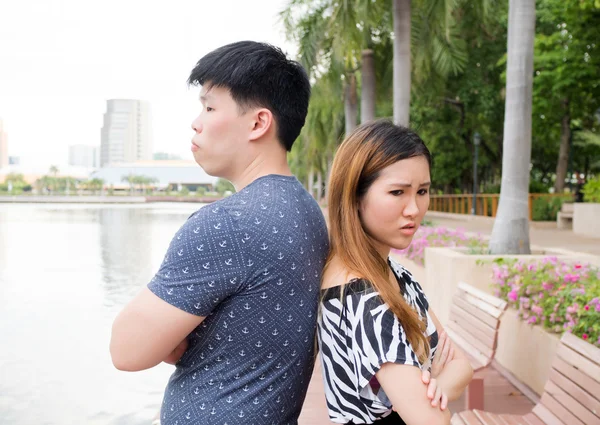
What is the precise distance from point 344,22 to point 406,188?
1133 centimetres

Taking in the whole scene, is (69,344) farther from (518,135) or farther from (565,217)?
(565,217)

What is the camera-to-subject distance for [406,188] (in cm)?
167

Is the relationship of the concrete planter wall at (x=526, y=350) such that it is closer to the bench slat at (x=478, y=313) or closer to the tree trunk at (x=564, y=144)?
the bench slat at (x=478, y=313)

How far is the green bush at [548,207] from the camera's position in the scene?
2336 centimetres

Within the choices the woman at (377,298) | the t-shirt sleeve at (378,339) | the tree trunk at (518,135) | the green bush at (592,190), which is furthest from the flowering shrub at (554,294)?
the green bush at (592,190)

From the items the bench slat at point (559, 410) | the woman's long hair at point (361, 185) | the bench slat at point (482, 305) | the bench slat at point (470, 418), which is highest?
the woman's long hair at point (361, 185)

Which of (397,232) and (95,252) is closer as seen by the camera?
(397,232)

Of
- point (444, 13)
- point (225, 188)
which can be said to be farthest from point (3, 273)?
point (225, 188)

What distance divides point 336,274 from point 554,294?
3.69 meters

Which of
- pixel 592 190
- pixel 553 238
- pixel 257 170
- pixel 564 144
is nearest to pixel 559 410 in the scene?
pixel 257 170

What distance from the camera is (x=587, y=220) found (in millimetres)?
19469

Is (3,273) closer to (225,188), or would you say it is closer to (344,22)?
(344,22)

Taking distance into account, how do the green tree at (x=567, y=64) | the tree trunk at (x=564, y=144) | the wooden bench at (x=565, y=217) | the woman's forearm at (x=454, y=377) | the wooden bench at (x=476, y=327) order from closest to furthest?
the woman's forearm at (x=454, y=377)
the wooden bench at (x=476, y=327)
the green tree at (x=567, y=64)
the wooden bench at (x=565, y=217)
the tree trunk at (x=564, y=144)

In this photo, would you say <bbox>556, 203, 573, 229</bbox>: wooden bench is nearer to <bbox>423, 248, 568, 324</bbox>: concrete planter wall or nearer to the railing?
the railing
